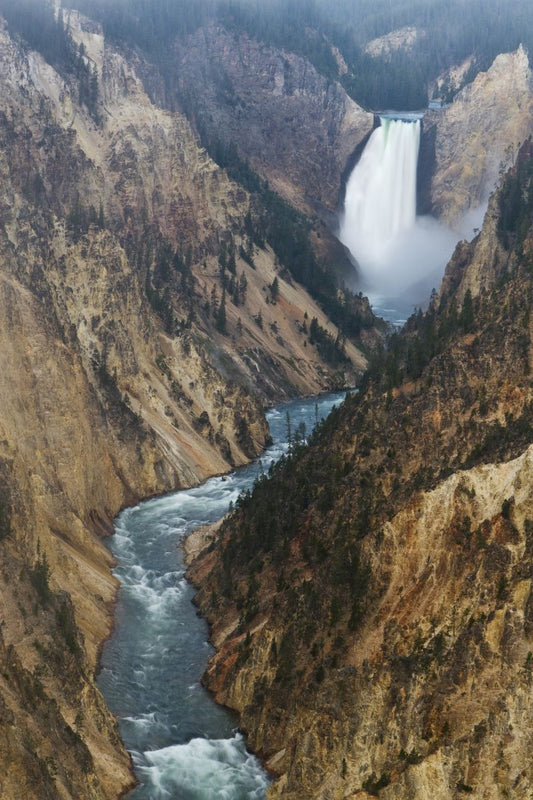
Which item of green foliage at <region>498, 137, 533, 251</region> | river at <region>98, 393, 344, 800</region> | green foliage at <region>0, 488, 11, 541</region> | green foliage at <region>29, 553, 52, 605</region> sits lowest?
river at <region>98, 393, 344, 800</region>


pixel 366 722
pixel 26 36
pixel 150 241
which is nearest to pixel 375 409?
pixel 366 722

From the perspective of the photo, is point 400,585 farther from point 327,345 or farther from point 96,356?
point 327,345

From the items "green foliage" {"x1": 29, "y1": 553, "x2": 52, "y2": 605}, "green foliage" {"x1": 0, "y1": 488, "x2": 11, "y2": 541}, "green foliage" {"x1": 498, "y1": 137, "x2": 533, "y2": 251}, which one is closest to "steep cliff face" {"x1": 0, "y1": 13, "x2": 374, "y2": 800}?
"green foliage" {"x1": 0, "y1": 488, "x2": 11, "y2": 541}

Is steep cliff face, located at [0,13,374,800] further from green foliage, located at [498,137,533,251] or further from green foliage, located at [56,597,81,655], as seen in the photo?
green foliage, located at [498,137,533,251]

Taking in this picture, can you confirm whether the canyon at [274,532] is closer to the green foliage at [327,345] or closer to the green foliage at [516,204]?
the green foliage at [516,204]

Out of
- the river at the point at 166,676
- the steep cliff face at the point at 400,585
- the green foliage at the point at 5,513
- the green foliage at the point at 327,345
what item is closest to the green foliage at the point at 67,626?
the green foliage at the point at 5,513
